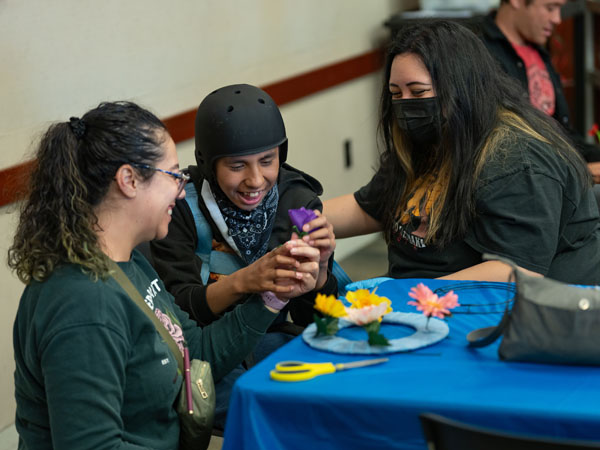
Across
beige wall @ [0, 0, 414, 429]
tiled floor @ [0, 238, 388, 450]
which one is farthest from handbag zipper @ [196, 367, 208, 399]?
tiled floor @ [0, 238, 388, 450]

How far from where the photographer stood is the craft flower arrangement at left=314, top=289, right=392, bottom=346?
5.61ft

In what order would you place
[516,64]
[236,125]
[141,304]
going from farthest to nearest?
[516,64]
[236,125]
[141,304]

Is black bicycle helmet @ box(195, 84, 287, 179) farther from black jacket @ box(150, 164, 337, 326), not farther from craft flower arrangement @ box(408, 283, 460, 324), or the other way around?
craft flower arrangement @ box(408, 283, 460, 324)

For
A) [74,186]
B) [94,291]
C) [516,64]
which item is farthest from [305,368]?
[516,64]

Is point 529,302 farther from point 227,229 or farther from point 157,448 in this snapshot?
point 227,229

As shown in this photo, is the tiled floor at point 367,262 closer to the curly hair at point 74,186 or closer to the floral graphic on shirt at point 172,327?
the floral graphic on shirt at point 172,327

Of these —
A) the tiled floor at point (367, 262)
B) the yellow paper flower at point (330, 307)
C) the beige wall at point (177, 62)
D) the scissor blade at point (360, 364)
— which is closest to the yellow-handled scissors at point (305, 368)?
the scissor blade at point (360, 364)

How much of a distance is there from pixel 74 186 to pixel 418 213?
3.89 ft

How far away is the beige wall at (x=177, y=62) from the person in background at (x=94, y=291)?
94 cm

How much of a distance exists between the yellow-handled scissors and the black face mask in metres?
1.05

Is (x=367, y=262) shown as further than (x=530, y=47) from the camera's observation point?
Yes

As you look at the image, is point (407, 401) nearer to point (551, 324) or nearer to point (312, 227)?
point (551, 324)

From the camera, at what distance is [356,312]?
69.1 inches

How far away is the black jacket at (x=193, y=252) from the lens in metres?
2.24
